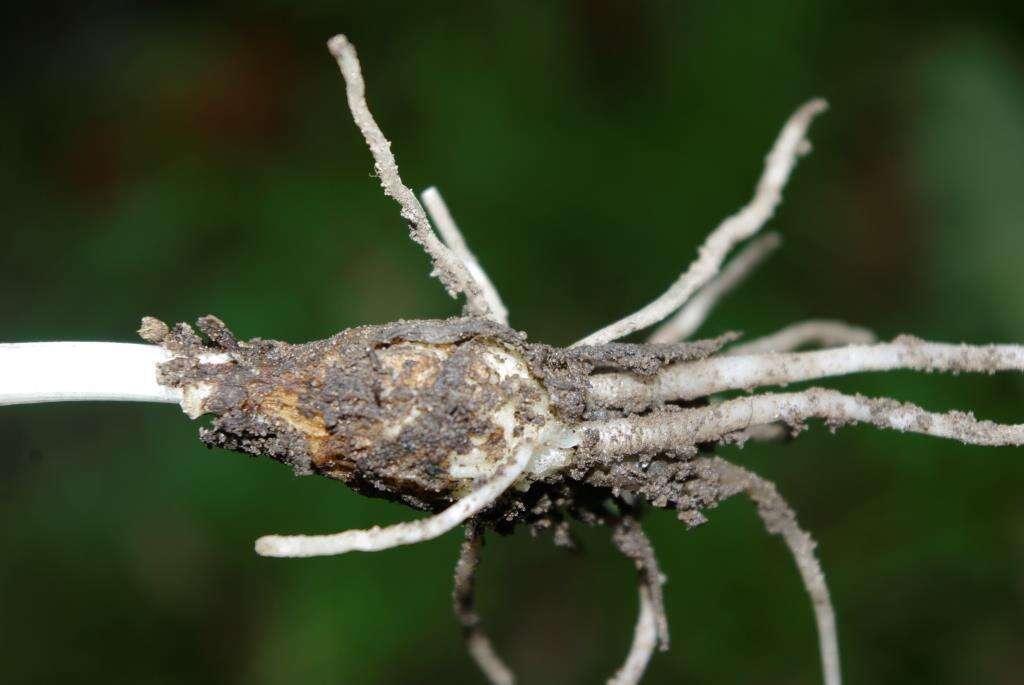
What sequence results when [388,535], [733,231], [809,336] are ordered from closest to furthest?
[388,535] < [733,231] < [809,336]

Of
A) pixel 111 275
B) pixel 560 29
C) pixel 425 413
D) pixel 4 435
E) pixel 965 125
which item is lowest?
pixel 425 413

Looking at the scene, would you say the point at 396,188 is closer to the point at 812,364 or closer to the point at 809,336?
the point at 812,364

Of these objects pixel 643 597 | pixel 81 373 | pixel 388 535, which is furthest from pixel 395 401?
pixel 643 597

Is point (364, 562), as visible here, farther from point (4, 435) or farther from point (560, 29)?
point (560, 29)

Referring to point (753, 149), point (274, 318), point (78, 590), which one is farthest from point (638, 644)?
point (78, 590)

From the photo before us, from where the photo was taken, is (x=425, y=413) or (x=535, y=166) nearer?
(x=425, y=413)

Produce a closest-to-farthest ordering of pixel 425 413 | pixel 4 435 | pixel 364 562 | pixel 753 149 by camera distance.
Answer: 1. pixel 425 413
2. pixel 364 562
3. pixel 753 149
4. pixel 4 435

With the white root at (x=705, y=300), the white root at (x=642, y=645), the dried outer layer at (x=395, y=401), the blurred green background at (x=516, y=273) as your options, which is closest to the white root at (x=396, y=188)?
the dried outer layer at (x=395, y=401)

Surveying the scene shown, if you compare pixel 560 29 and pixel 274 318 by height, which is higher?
pixel 560 29
